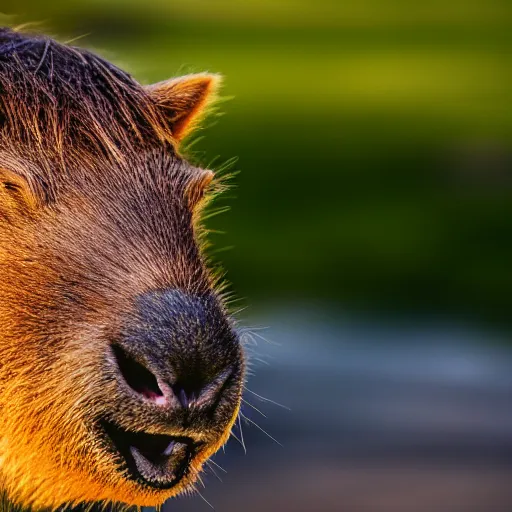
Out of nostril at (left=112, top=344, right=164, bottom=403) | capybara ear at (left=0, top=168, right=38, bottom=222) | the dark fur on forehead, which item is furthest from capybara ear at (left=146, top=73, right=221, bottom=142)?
nostril at (left=112, top=344, right=164, bottom=403)

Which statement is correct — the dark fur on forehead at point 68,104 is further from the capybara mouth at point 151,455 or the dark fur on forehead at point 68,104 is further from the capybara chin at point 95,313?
the capybara mouth at point 151,455

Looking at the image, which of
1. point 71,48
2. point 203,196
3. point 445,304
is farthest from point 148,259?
point 445,304

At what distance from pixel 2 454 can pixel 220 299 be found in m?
0.29

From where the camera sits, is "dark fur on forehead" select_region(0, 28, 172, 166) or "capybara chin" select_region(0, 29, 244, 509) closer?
"capybara chin" select_region(0, 29, 244, 509)

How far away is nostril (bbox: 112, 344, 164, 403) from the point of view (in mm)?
1025

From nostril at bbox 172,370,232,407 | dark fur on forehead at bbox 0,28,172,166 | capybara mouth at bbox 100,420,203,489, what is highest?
dark fur on forehead at bbox 0,28,172,166

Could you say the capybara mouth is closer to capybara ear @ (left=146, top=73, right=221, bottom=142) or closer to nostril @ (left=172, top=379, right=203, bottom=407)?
nostril @ (left=172, top=379, right=203, bottom=407)

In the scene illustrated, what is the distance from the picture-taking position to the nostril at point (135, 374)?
1.03m

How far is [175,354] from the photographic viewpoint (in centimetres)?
101

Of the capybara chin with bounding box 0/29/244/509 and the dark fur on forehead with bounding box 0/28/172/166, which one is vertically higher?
the dark fur on forehead with bounding box 0/28/172/166

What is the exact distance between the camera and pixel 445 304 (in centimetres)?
631

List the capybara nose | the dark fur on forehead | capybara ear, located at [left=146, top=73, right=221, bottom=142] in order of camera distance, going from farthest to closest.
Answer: capybara ear, located at [left=146, top=73, right=221, bottom=142], the dark fur on forehead, the capybara nose

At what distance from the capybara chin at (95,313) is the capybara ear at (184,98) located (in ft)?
0.44

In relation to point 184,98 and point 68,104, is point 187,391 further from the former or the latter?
point 184,98
